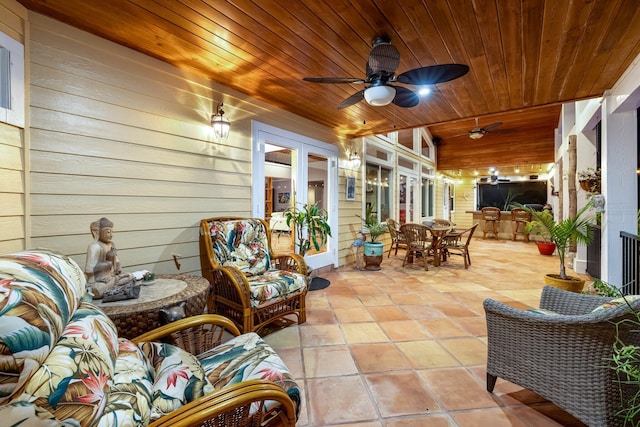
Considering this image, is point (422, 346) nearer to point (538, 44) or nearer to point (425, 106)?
point (538, 44)

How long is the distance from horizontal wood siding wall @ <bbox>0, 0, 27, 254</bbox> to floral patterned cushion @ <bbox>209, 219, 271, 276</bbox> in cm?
126

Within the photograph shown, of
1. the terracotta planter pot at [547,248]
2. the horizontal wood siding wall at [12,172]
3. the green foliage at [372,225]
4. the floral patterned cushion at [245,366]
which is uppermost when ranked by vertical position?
the horizontal wood siding wall at [12,172]

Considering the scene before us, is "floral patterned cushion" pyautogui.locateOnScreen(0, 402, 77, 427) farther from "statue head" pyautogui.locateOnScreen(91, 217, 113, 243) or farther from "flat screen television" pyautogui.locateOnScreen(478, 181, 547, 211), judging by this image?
"flat screen television" pyautogui.locateOnScreen(478, 181, 547, 211)

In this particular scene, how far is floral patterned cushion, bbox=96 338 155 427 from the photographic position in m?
0.75

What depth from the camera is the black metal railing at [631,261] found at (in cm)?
264

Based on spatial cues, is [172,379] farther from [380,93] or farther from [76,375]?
[380,93]

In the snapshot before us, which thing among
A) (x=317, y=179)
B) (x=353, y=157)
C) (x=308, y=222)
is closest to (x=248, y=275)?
(x=308, y=222)

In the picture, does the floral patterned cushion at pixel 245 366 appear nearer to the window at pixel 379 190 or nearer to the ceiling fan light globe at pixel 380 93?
the ceiling fan light globe at pixel 380 93

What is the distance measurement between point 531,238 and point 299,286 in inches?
352

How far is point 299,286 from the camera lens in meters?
2.64

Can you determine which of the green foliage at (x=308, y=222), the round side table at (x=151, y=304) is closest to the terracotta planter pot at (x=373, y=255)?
the green foliage at (x=308, y=222)

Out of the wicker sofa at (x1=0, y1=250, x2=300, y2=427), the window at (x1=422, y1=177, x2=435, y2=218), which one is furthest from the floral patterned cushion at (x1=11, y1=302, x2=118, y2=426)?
the window at (x1=422, y1=177, x2=435, y2=218)

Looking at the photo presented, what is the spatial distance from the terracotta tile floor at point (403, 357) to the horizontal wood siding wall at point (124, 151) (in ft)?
4.89

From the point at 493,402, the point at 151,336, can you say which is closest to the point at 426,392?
the point at 493,402
